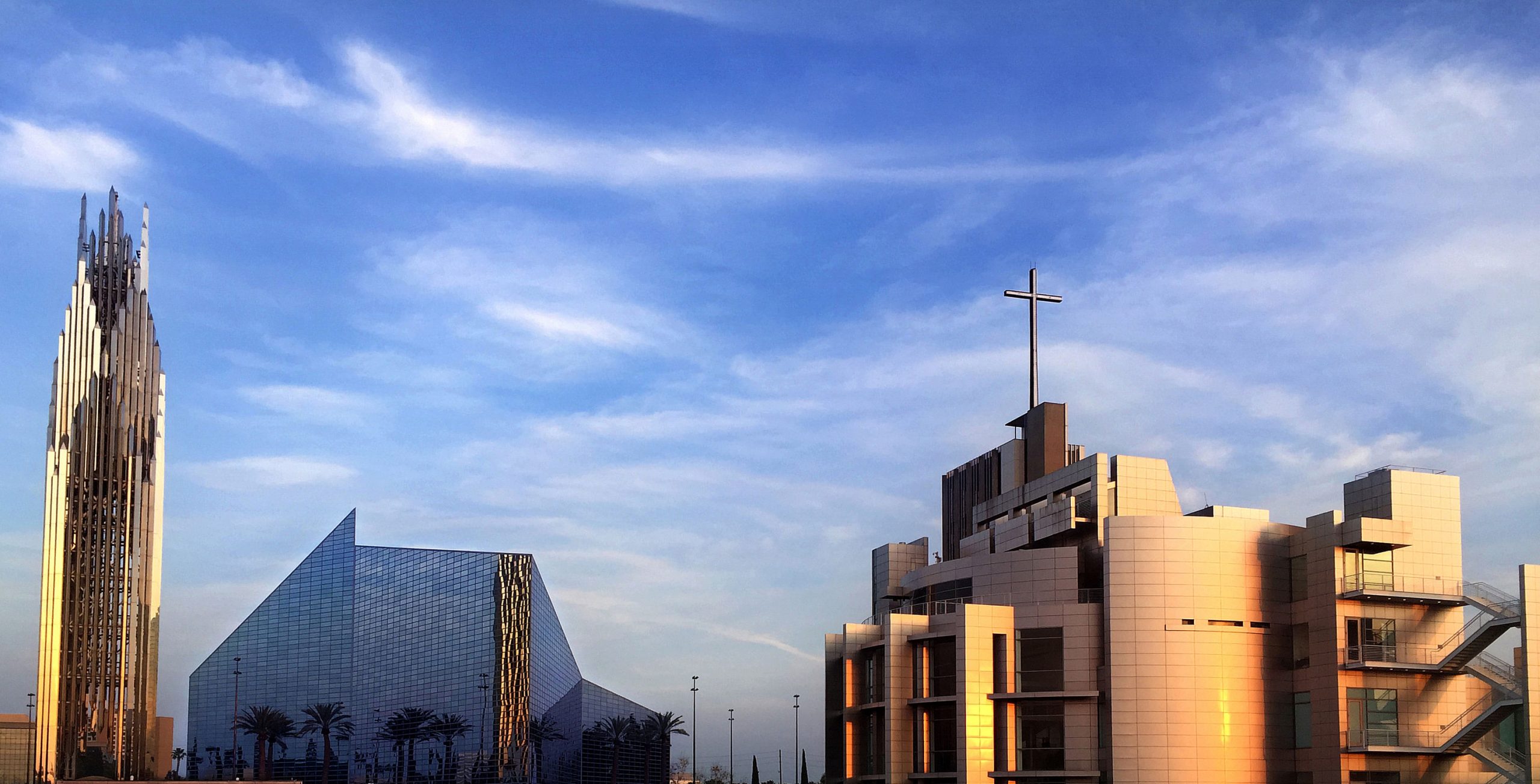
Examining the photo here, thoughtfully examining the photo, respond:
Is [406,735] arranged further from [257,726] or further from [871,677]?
[871,677]

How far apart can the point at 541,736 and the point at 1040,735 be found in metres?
90.9

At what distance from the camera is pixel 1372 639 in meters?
58.9

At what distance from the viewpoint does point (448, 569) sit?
146 metres

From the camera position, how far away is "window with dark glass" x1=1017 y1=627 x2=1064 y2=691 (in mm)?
62594

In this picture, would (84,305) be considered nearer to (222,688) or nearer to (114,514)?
(114,514)

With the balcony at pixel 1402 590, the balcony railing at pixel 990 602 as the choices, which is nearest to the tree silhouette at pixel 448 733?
the balcony railing at pixel 990 602

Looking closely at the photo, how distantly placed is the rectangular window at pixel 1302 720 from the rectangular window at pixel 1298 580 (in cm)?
390

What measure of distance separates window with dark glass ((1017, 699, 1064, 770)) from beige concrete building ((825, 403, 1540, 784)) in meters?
0.07

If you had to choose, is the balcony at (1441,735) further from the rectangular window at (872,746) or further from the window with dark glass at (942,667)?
the rectangular window at (872,746)

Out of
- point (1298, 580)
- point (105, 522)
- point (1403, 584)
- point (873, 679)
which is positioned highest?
point (105, 522)

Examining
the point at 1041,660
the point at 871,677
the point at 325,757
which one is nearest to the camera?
the point at 1041,660

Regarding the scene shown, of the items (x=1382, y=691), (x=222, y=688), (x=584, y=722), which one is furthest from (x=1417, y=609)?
(x=222, y=688)

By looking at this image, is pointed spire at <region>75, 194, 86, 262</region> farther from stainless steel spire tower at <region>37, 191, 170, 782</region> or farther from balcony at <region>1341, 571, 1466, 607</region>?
balcony at <region>1341, 571, 1466, 607</region>

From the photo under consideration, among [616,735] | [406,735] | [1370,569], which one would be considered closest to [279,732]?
[406,735]
